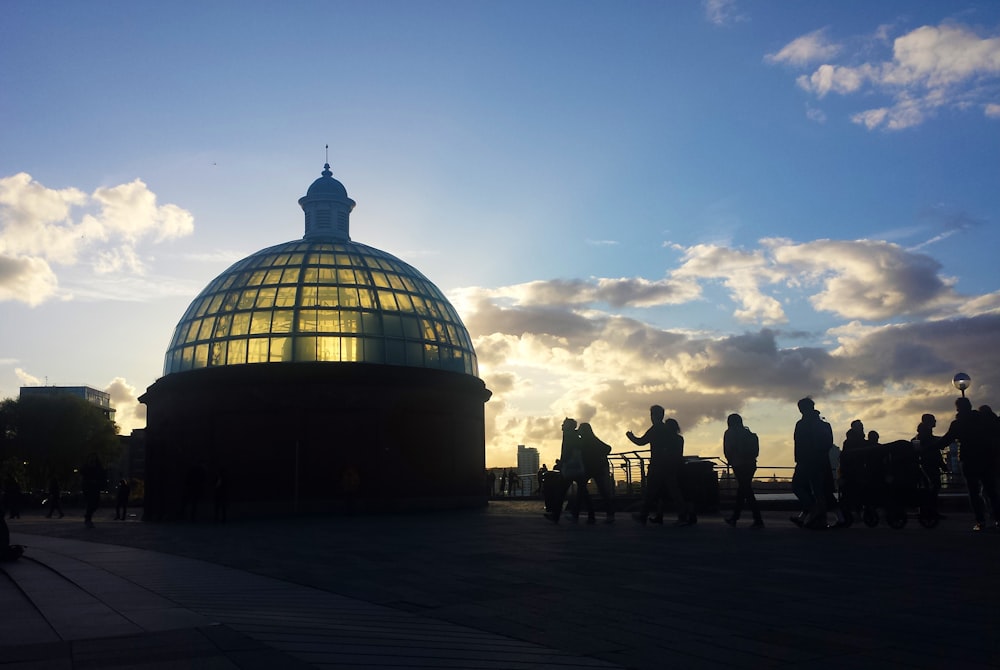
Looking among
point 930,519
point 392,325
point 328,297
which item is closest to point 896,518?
point 930,519

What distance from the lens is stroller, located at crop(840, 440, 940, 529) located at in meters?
15.8

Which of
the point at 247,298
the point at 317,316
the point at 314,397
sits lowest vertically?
the point at 314,397

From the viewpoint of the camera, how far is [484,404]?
4100 centimetres

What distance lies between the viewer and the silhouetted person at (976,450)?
14375 millimetres

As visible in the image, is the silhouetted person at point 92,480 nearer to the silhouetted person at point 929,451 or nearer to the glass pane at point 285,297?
the glass pane at point 285,297

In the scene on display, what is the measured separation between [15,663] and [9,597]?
3.57 metres

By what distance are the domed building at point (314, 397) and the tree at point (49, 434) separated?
154 feet

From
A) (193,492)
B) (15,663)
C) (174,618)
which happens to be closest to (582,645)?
(174,618)

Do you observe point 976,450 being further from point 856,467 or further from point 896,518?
point 856,467

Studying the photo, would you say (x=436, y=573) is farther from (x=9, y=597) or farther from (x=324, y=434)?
(x=324, y=434)

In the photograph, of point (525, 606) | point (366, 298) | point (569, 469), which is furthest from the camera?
point (366, 298)

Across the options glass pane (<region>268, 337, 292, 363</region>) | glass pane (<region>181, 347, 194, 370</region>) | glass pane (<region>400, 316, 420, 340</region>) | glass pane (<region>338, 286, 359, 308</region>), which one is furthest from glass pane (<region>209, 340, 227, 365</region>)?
glass pane (<region>400, 316, 420, 340</region>)

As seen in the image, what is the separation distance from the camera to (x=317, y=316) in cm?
3612

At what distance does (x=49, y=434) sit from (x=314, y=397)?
185 feet
